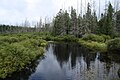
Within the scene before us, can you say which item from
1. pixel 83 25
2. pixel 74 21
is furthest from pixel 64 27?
pixel 83 25

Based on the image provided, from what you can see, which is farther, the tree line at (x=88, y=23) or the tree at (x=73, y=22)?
the tree at (x=73, y=22)

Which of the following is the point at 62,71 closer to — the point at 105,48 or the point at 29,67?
the point at 29,67

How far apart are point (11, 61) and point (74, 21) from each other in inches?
2699

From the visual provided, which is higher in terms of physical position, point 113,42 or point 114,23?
point 114,23

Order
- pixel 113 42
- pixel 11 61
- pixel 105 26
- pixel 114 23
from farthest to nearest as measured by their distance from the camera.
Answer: pixel 114 23 < pixel 105 26 < pixel 113 42 < pixel 11 61

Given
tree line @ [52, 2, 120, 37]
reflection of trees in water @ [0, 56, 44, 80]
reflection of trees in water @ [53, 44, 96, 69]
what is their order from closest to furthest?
reflection of trees in water @ [0, 56, 44, 80]
reflection of trees in water @ [53, 44, 96, 69]
tree line @ [52, 2, 120, 37]

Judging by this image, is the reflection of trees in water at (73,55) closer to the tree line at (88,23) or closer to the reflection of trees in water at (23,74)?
the reflection of trees in water at (23,74)

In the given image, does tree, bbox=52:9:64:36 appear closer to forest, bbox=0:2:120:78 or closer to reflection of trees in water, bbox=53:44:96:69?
forest, bbox=0:2:120:78

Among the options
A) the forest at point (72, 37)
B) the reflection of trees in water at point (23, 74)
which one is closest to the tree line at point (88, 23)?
the forest at point (72, 37)

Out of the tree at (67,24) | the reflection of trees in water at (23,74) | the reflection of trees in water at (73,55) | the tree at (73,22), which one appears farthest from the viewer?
the tree at (67,24)

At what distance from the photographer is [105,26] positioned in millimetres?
69438

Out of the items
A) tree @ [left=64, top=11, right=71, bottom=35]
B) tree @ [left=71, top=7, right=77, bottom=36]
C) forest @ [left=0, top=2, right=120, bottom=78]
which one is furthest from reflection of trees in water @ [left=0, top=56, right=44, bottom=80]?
tree @ [left=64, top=11, right=71, bottom=35]

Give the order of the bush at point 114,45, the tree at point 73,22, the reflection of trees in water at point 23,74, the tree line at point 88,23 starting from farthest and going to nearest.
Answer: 1. the tree at point 73,22
2. the tree line at point 88,23
3. the bush at point 114,45
4. the reflection of trees in water at point 23,74

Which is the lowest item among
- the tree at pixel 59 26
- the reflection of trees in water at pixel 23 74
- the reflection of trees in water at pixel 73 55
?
the reflection of trees in water at pixel 23 74
